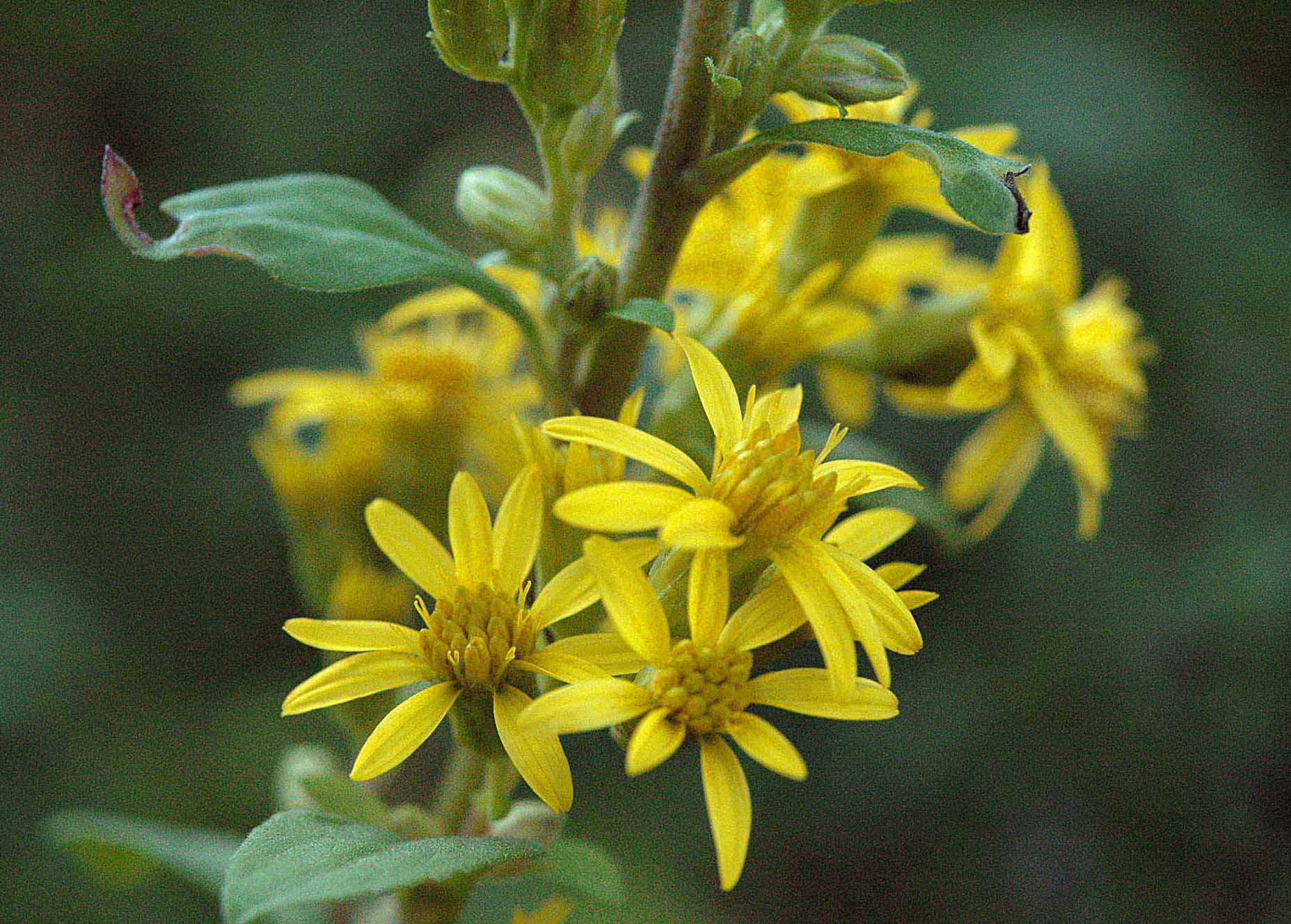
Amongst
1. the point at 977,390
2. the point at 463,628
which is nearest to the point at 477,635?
the point at 463,628

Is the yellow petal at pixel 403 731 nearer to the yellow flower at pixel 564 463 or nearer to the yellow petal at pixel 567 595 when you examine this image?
the yellow petal at pixel 567 595

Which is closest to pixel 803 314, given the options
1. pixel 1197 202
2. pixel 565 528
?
pixel 565 528

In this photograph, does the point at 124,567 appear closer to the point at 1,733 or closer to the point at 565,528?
the point at 1,733

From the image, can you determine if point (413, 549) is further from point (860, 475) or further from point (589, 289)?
point (860, 475)

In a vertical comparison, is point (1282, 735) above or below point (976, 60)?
below

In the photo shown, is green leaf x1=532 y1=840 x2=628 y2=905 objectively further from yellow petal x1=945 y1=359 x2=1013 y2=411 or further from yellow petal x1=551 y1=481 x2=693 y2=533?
yellow petal x1=945 y1=359 x2=1013 y2=411

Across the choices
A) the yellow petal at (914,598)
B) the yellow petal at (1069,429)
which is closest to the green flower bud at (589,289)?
the yellow petal at (914,598)
